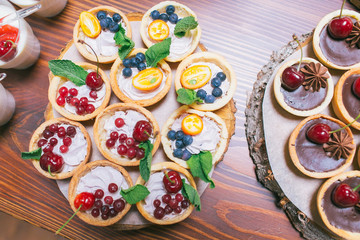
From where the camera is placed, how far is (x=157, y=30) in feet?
8.05

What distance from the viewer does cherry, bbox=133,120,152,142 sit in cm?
221

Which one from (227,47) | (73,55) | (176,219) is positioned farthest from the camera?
(227,47)

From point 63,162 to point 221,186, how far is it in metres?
1.48

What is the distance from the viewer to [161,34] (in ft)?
8.02

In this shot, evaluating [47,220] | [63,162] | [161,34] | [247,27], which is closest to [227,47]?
[247,27]

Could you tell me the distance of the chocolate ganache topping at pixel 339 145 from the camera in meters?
2.17

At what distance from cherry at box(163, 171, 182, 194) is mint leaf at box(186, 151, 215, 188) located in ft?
0.44

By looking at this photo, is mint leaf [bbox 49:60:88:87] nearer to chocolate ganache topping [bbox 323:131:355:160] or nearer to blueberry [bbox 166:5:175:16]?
→ blueberry [bbox 166:5:175:16]

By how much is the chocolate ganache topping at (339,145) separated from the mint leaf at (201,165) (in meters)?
0.97

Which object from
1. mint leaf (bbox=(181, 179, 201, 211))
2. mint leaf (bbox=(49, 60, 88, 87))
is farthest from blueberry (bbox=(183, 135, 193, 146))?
mint leaf (bbox=(49, 60, 88, 87))

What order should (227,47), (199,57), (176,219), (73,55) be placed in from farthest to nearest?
(227,47)
(73,55)
(199,57)
(176,219)

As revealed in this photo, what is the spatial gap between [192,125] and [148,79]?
1.83 ft

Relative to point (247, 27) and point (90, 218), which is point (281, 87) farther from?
point (90, 218)

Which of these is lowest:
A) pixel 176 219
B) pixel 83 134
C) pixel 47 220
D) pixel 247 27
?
pixel 47 220
